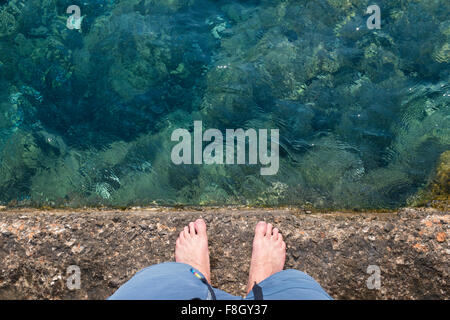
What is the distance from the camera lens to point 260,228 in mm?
2289

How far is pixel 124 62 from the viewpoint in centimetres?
312

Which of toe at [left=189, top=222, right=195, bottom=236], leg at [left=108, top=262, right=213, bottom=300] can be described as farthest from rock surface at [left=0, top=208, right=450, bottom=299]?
leg at [left=108, top=262, right=213, bottom=300]

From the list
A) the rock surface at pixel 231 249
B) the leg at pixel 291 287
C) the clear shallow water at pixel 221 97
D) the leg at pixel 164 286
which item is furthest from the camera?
the clear shallow water at pixel 221 97

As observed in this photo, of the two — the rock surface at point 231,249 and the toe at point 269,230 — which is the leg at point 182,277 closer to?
the rock surface at point 231,249

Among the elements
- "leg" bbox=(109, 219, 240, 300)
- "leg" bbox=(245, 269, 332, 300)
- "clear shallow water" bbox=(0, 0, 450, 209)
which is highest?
"clear shallow water" bbox=(0, 0, 450, 209)

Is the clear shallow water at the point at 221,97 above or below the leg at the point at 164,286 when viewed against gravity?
above

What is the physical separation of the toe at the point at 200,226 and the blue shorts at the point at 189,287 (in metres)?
0.29

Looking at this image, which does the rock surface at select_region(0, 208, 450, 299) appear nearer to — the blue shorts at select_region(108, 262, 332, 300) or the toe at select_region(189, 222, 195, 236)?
the toe at select_region(189, 222, 195, 236)

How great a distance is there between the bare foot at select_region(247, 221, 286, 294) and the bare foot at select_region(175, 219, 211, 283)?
0.94 ft

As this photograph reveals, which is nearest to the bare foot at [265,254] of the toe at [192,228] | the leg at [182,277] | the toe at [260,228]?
the toe at [260,228]

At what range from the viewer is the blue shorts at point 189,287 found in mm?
1746

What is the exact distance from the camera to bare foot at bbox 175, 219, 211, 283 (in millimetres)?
2156

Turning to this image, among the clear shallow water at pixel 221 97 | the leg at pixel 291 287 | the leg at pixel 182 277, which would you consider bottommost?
the leg at pixel 291 287
